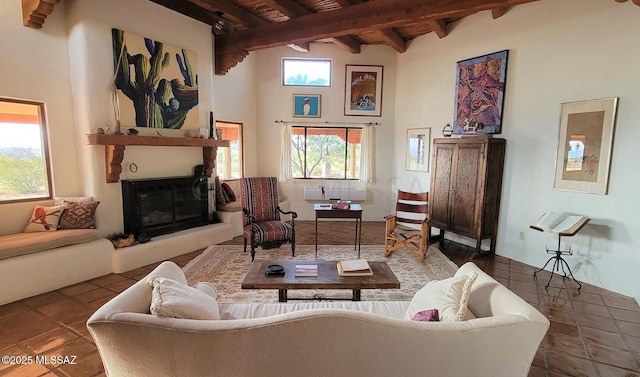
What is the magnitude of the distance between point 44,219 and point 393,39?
5915 mm

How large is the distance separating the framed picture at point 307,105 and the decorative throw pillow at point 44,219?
4367 millimetres

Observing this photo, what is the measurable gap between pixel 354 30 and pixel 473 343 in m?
4.18

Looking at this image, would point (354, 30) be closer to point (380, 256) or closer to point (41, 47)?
point (380, 256)

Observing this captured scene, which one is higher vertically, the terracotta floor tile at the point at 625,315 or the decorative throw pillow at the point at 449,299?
the decorative throw pillow at the point at 449,299

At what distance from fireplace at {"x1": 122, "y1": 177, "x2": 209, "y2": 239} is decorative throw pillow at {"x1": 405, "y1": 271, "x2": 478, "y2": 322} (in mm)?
3798

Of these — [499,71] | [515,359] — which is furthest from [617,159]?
[515,359]

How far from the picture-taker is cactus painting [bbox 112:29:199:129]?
153 inches

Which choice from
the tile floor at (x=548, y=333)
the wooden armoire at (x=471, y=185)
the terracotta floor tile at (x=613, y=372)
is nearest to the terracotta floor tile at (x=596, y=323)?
the tile floor at (x=548, y=333)

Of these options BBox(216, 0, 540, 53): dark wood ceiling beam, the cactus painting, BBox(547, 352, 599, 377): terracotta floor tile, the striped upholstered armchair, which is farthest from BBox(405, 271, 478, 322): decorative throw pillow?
the cactus painting

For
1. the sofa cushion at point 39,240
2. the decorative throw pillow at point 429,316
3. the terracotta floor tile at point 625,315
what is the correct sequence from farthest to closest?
the sofa cushion at point 39,240, the terracotta floor tile at point 625,315, the decorative throw pillow at point 429,316

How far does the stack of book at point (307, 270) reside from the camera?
267 cm

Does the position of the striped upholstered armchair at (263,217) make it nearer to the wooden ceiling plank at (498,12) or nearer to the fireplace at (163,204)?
the fireplace at (163,204)

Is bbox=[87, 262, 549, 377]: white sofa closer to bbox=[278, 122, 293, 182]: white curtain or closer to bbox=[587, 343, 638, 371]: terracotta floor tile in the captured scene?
bbox=[587, 343, 638, 371]: terracotta floor tile

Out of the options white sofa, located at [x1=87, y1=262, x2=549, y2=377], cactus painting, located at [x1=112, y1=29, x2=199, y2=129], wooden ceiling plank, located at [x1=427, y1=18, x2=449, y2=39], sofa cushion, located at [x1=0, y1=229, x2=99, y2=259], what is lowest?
sofa cushion, located at [x1=0, y1=229, x2=99, y2=259]
